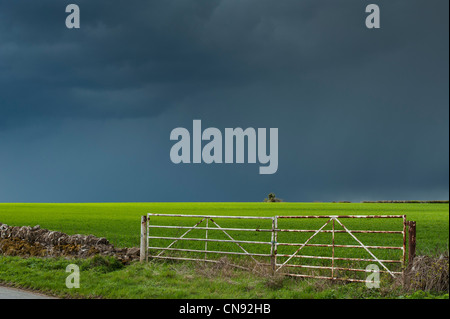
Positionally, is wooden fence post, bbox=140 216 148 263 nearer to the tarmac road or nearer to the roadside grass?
the roadside grass

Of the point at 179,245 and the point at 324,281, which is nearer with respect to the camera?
the point at 324,281

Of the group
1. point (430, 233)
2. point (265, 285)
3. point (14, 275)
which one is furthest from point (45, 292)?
point (430, 233)

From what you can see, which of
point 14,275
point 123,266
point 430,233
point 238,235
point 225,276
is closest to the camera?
point 225,276

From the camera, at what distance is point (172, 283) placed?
45.1ft

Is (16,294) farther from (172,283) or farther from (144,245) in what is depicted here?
(144,245)

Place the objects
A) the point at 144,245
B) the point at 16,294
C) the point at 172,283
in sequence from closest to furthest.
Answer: the point at 16,294
the point at 172,283
the point at 144,245

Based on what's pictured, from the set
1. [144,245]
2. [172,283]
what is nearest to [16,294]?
[172,283]

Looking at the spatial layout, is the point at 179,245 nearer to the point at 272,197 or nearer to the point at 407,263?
the point at 407,263

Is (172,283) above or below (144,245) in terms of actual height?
below

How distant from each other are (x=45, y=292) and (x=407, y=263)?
422 inches

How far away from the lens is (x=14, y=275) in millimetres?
15461

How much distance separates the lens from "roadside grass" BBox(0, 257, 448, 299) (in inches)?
485

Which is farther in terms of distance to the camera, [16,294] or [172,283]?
[172,283]
